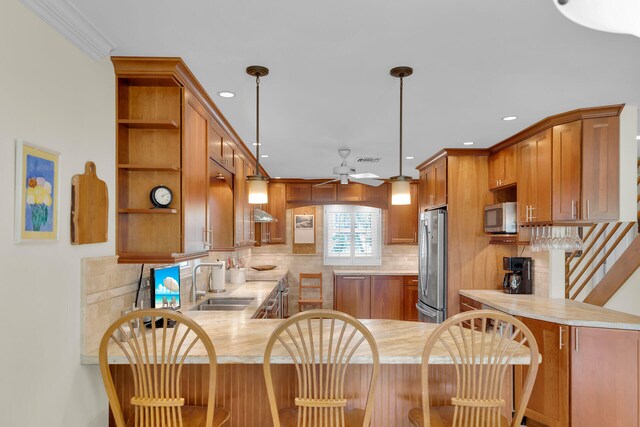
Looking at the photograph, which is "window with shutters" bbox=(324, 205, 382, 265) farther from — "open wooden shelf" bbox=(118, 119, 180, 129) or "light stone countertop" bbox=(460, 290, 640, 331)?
"open wooden shelf" bbox=(118, 119, 180, 129)

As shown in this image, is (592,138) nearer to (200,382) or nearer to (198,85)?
(198,85)

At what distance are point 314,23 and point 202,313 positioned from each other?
7.29 feet

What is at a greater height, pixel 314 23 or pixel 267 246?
pixel 314 23

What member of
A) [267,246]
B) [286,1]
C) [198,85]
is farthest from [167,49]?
[267,246]

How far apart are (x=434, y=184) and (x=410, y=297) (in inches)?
95.3

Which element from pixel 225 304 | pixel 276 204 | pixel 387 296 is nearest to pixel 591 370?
pixel 225 304

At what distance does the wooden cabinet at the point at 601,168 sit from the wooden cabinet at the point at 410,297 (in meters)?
3.61

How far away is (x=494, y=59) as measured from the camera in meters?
2.04

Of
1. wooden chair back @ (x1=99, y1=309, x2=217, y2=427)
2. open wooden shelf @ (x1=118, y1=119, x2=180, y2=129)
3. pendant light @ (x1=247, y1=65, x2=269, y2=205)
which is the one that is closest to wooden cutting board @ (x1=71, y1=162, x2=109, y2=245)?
open wooden shelf @ (x1=118, y1=119, x2=180, y2=129)

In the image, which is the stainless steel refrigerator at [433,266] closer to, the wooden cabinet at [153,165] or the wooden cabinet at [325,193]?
the wooden cabinet at [325,193]

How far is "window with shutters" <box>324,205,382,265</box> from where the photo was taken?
22.8 ft

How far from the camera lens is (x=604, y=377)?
9.07 feet

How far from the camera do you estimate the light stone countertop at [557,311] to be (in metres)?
2.79

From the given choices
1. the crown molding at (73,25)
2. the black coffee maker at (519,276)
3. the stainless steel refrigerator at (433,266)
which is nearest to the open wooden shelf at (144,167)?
the crown molding at (73,25)
